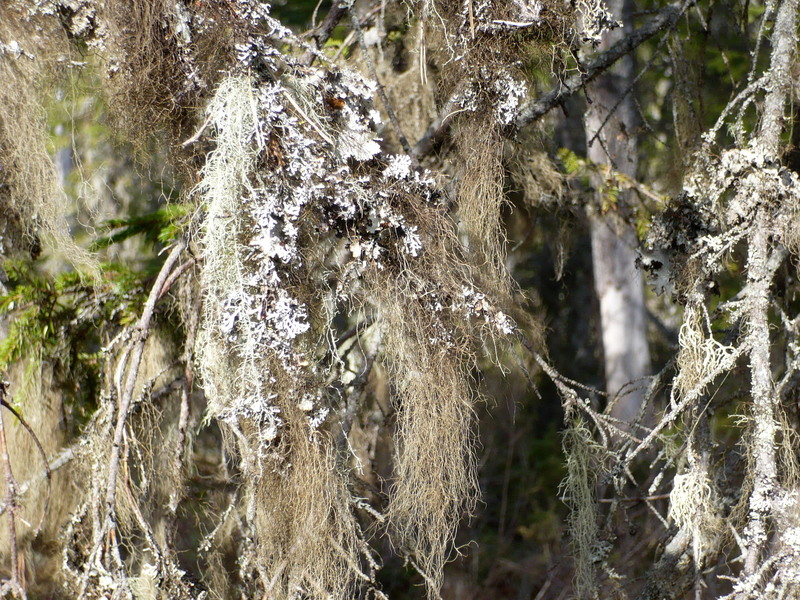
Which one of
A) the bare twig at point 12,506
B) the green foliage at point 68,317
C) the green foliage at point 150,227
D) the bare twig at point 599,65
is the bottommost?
the bare twig at point 12,506

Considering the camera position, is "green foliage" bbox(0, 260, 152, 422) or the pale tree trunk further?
the pale tree trunk

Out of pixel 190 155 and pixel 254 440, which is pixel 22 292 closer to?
pixel 190 155

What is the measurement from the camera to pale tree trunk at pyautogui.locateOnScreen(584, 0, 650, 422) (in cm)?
415

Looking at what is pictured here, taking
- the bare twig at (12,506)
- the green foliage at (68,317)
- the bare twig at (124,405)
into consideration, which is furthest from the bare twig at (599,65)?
the bare twig at (12,506)

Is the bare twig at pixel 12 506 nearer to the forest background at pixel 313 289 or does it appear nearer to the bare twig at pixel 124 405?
the forest background at pixel 313 289

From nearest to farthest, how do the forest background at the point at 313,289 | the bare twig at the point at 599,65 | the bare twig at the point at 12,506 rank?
1. the forest background at the point at 313,289
2. the bare twig at the point at 12,506
3. the bare twig at the point at 599,65

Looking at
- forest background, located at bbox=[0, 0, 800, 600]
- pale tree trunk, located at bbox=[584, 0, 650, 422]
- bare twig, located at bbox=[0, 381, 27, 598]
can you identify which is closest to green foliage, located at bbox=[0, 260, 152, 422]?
forest background, located at bbox=[0, 0, 800, 600]

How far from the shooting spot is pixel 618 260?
14.4 ft

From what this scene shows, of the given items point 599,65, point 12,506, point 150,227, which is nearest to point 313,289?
point 12,506

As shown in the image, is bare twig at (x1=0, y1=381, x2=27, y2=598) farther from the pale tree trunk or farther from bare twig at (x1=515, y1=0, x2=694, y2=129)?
the pale tree trunk

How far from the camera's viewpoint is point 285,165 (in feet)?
5.88

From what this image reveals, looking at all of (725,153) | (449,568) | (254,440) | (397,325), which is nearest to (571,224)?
(725,153)

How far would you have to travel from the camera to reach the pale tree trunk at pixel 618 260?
13.6ft

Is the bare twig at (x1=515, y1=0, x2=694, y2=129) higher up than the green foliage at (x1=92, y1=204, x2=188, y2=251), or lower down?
higher up
